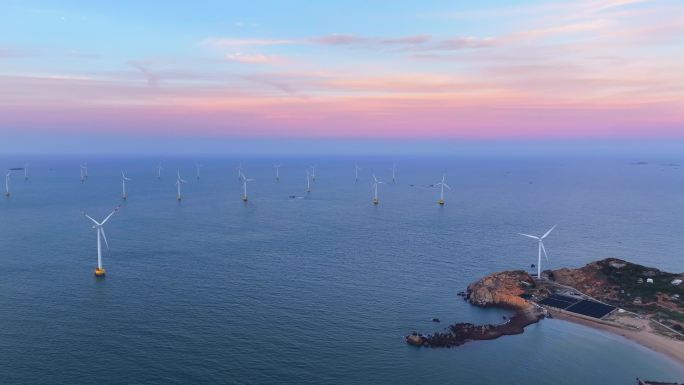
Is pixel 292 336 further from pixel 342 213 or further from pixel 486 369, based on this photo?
pixel 342 213

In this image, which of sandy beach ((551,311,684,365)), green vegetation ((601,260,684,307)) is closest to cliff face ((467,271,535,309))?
sandy beach ((551,311,684,365))

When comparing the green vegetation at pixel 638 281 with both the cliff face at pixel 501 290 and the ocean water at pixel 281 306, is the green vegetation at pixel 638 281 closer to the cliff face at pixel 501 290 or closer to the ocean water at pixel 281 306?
the cliff face at pixel 501 290

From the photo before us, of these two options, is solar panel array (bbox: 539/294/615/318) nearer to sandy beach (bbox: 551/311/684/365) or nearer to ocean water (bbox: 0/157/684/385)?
sandy beach (bbox: 551/311/684/365)

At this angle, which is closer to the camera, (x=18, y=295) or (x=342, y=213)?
(x=18, y=295)

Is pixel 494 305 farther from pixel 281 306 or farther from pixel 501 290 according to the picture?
pixel 281 306

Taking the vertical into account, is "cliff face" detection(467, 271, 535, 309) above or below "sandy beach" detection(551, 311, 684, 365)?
above

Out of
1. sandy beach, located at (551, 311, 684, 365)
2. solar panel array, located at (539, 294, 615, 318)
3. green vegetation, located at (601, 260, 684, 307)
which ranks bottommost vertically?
sandy beach, located at (551, 311, 684, 365)

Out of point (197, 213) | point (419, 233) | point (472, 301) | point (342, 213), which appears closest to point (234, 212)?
point (197, 213)
